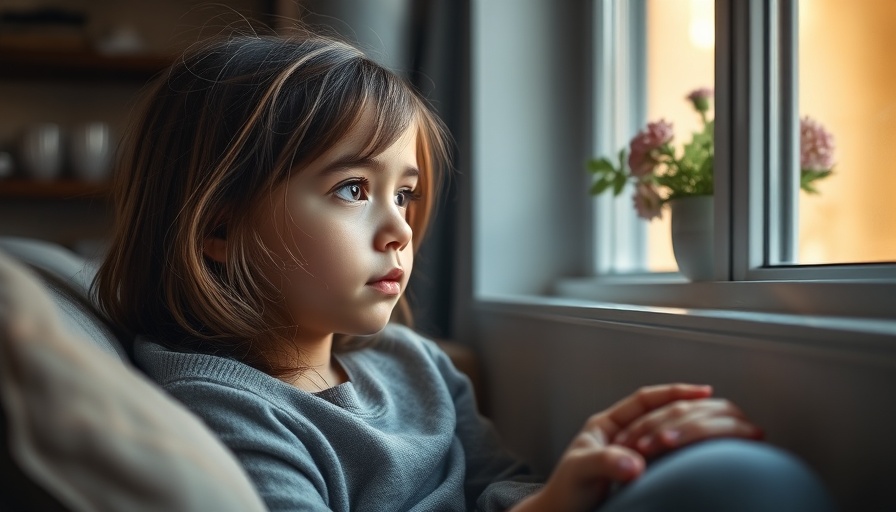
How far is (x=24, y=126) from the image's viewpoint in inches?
111

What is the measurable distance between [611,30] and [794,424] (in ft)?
3.53

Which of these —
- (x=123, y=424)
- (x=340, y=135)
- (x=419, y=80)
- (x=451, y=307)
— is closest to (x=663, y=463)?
(x=123, y=424)

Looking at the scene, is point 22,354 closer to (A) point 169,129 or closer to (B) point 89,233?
(A) point 169,129

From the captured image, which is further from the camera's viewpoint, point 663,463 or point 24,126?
point 24,126

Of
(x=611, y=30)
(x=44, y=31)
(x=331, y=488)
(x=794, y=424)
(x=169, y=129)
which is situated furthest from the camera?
(x=44, y=31)

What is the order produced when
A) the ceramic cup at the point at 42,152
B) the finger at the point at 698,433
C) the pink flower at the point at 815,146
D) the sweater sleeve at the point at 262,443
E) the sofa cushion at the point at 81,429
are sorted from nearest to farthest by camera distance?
the sofa cushion at the point at 81,429 → the finger at the point at 698,433 → the sweater sleeve at the point at 262,443 → the pink flower at the point at 815,146 → the ceramic cup at the point at 42,152

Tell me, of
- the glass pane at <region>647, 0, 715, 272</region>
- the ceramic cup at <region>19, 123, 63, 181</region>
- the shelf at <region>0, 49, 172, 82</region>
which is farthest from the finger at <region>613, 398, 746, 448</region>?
the ceramic cup at <region>19, 123, 63, 181</region>

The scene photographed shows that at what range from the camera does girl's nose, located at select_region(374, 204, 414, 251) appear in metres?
1.02

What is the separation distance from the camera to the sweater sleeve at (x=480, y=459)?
40.7 inches

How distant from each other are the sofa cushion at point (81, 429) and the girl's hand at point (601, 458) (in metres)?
0.27

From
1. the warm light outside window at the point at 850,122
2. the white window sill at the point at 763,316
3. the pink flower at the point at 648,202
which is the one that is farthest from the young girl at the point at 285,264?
the warm light outside window at the point at 850,122

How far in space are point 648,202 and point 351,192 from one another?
479mm

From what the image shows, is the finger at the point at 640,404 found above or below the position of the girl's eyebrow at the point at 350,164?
below

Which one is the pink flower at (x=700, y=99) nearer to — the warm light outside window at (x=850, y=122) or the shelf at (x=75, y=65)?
the warm light outside window at (x=850, y=122)
